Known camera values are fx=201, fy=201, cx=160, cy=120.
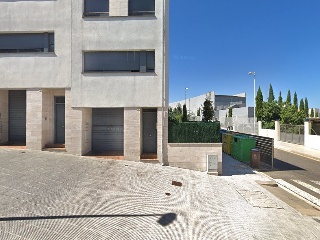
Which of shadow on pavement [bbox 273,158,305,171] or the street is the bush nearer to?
the street

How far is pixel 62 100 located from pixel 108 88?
13.3 ft

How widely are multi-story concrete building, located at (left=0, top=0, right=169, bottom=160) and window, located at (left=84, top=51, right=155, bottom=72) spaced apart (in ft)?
0.18

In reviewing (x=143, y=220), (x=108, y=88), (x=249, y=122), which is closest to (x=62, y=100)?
(x=108, y=88)

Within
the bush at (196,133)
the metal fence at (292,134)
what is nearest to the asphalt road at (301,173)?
the bush at (196,133)

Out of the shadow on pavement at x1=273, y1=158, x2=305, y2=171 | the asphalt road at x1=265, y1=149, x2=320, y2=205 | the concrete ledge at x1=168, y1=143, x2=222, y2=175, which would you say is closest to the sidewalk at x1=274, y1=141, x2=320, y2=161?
the asphalt road at x1=265, y1=149, x2=320, y2=205

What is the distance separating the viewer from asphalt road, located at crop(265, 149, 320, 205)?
9.27 m

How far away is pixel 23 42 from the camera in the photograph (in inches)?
481

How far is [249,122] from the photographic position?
31109 mm

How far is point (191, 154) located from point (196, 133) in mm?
1162

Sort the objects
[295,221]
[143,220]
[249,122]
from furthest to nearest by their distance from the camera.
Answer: [249,122]
[295,221]
[143,220]

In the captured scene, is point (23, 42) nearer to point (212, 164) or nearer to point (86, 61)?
point (86, 61)

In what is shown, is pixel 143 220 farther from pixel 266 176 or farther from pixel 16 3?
pixel 16 3

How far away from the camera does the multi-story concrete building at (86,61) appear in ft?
37.1

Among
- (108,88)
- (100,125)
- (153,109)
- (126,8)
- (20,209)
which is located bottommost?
(20,209)
